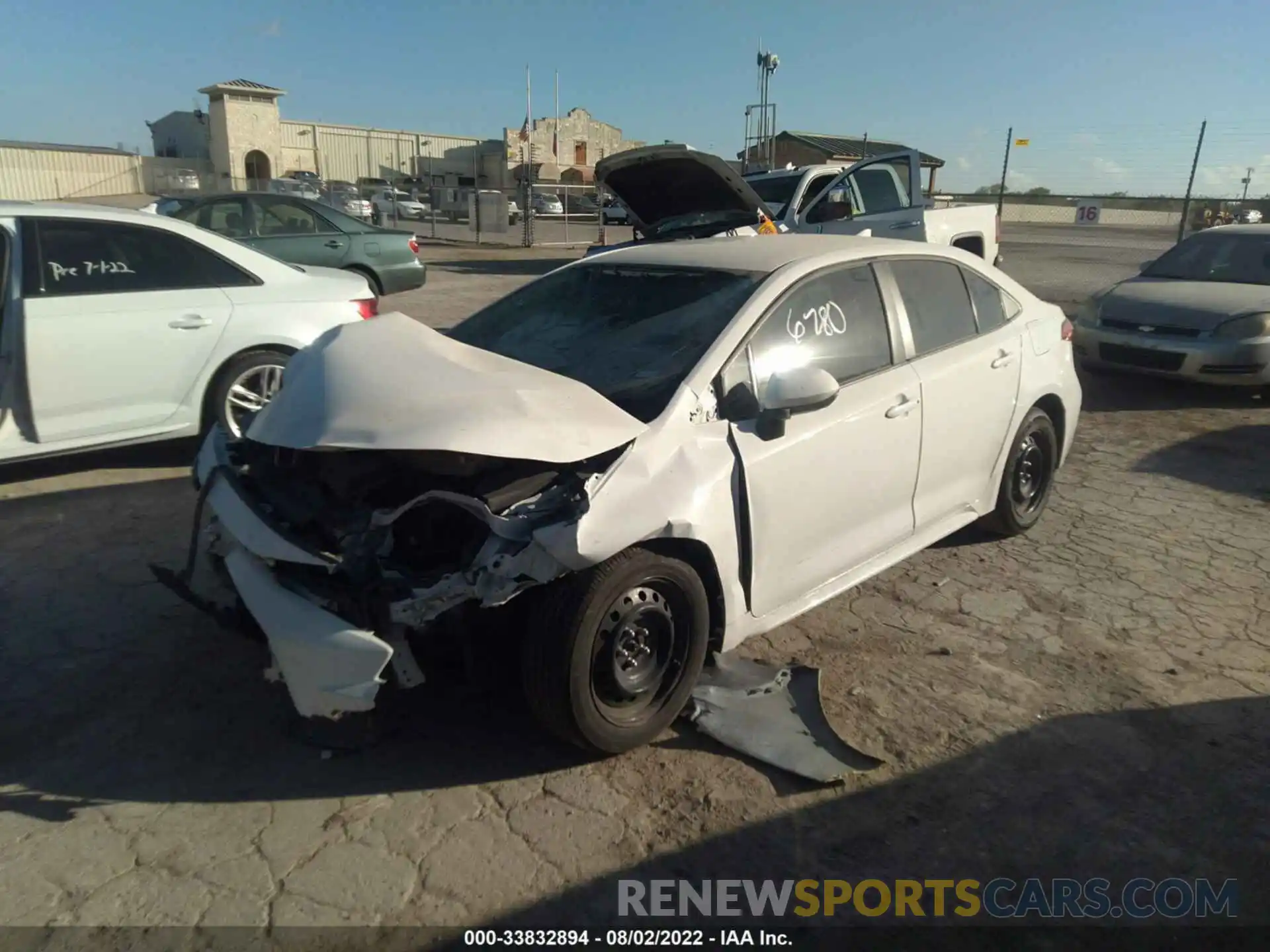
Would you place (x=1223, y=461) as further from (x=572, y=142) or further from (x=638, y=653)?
(x=572, y=142)

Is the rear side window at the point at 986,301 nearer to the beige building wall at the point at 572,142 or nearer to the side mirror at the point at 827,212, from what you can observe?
the side mirror at the point at 827,212

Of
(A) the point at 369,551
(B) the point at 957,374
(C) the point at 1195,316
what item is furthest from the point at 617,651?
(C) the point at 1195,316

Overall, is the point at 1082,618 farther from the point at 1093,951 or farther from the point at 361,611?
the point at 361,611

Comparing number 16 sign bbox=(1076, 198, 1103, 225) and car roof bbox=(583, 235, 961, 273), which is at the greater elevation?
number 16 sign bbox=(1076, 198, 1103, 225)

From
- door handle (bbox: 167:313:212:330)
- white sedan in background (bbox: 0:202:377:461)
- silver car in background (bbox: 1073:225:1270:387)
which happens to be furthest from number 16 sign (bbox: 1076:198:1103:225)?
door handle (bbox: 167:313:212:330)

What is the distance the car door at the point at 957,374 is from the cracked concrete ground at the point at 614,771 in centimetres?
53

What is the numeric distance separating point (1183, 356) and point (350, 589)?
25.1ft

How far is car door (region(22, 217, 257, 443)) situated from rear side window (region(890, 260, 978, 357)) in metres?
4.08

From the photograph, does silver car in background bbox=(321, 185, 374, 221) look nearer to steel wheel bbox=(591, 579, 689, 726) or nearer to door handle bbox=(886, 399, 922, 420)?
door handle bbox=(886, 399, 922, 420)

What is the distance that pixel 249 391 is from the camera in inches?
228

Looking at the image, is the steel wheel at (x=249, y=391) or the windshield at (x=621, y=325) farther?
the steel wheel at (x=249, y=391)

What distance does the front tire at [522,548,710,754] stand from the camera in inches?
108

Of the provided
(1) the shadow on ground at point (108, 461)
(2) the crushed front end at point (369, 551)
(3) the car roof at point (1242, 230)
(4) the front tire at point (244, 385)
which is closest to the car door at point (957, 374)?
(2) the crushed front end at point (369, 551)

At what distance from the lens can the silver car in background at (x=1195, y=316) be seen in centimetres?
761
